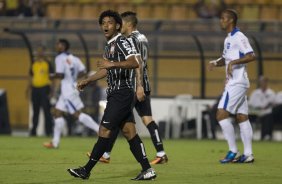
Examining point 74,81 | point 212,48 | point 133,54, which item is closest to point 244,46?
point 133,54

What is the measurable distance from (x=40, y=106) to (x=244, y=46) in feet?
34.7

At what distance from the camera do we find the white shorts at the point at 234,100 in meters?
14.4

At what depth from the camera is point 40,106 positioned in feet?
78.8

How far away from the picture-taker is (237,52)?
14.4 meters

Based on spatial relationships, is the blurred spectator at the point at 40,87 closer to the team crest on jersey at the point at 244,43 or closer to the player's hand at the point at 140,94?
the team crest on jersey at the point at 244,43

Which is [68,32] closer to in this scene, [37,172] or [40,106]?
[40,106]

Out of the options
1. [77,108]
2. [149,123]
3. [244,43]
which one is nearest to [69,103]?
[77,108]

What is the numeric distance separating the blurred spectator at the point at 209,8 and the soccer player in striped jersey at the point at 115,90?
17.1 m

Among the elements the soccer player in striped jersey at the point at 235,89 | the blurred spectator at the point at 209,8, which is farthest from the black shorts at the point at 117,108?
the blurred spectator at the point at 209,8

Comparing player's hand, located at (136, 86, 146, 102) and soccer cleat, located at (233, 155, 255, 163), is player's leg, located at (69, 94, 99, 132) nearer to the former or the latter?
soccer cleat, located at (233, 155, 255, 163)

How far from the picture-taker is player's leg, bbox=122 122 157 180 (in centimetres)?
1119

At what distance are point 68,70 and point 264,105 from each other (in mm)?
6702

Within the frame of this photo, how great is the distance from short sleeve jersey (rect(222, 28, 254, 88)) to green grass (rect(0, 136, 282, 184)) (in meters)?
1.29

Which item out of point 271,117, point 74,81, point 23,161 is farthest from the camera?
point 271,117
